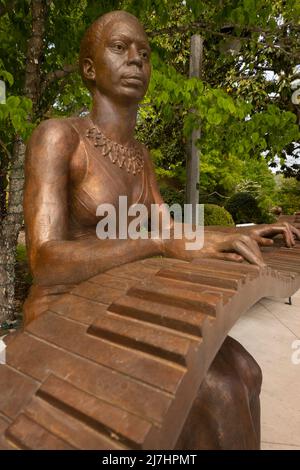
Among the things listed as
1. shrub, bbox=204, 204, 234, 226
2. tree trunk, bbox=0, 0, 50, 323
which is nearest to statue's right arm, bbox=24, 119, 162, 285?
tree trunk, bbox=0, 0, 50, 323

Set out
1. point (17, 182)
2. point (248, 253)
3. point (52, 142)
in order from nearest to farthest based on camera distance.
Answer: point (248, 253) < point (52, 142) < point (17, 182)

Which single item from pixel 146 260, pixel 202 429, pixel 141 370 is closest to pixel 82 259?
pixel 146 260

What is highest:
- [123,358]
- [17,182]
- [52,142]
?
[17,182]

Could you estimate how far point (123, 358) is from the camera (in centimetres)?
96

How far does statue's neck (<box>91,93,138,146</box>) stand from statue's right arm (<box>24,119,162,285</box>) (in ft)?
0.58

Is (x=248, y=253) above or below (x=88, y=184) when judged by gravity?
below

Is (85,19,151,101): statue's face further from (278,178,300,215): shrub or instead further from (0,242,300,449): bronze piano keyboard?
(278,178,300,215): shrub

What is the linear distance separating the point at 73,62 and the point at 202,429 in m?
3.76

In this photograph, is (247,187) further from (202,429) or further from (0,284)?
(202,429)

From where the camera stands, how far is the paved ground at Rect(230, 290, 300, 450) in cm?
282

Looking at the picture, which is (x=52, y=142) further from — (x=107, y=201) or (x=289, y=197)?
(x=289, y=197)

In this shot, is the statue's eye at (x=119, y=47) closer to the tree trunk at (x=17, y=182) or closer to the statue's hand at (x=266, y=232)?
the statue's hand at (x=266, y=232)

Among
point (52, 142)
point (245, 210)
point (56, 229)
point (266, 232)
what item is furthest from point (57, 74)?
point (245, 210)

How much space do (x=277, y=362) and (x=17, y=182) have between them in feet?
11.2
